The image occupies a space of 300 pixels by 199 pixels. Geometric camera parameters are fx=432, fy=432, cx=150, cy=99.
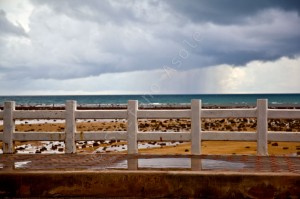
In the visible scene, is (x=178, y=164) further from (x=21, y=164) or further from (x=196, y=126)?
(x=21, y=164)

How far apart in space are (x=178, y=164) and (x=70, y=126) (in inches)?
141

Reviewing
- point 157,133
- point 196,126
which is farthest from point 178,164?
point 157,133

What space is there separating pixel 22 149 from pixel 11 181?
10723 millimetres

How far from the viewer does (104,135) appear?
10.4 meters

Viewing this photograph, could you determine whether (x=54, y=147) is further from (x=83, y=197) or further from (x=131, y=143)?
(x=83, y=197)

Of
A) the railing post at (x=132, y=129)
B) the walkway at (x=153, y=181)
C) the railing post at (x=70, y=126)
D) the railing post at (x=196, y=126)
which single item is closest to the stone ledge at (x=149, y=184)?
the walkway at (x=153, y=181)

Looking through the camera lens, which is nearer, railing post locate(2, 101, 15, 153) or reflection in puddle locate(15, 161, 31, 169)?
reflection in puddle locate(15, 161, 31, 169)

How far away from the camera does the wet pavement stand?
24.4 ft

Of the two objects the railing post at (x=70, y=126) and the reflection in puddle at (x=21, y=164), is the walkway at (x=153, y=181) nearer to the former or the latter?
the reflection in puddle at (x=21, y=164)

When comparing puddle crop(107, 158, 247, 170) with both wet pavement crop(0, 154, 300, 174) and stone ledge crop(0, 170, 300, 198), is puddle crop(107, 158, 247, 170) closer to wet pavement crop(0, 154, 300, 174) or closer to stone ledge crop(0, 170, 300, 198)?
wet pavement crop(0, 154, 300, 174)

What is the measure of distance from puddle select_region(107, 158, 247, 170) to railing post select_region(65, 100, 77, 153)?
236 cm

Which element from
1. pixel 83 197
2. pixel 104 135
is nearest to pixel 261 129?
pixel 104 135

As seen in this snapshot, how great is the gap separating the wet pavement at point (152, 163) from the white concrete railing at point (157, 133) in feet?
2.27

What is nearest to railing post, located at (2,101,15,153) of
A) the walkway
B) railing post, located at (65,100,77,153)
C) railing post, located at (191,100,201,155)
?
railing post, located at (65,100,77,153)
